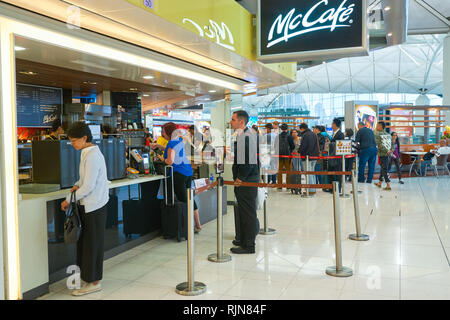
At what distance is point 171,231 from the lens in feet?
17.8

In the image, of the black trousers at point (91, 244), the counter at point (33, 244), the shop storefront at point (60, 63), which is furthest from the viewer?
the black trousers at point (91, 244)

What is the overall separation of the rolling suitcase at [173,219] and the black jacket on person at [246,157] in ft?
3.31

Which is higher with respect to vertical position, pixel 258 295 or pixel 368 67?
pixel 368 67

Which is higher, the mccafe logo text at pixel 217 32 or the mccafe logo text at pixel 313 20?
the mccafe logo text at pixel 313 20

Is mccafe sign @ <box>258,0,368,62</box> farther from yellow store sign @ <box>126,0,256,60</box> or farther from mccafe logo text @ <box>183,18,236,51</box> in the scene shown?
mccafe logo text @ <box>183,18,236,51</box>

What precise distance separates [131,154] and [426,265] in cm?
391

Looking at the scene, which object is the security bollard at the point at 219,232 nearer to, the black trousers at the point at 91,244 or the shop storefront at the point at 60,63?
the shop storefront at the point at 60,63

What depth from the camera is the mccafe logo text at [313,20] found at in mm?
4449

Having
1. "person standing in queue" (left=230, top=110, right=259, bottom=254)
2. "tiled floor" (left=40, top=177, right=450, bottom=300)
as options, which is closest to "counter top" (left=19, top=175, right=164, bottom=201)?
"tiled floor" (left=40, top=177, right=450, bottom=300)

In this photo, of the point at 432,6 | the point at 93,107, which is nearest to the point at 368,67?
the point at 432,6

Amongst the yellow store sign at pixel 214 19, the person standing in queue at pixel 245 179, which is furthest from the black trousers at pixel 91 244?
the yellow store sign at pixel 214 19

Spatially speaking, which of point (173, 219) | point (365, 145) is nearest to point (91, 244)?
point (173, 219)
